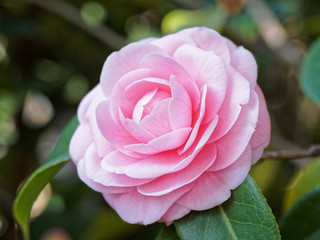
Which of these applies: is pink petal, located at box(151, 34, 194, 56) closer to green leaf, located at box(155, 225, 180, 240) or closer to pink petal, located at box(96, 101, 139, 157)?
pink petal, located at box(96, 101, 139, 157)

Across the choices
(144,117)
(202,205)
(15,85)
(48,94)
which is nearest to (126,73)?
(144,117)

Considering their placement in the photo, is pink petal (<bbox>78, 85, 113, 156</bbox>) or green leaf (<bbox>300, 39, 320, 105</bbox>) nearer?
pink petal (<bbox>78, 85, 113, 156</bbox>)

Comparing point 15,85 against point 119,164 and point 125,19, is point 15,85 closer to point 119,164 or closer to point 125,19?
point 125,19

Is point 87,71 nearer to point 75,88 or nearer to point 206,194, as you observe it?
point 75,88

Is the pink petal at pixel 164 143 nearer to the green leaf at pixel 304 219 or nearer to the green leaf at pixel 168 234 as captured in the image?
the green leaf at pixel 168 234

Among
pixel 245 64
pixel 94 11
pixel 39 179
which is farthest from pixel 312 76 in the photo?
pixel 94 11

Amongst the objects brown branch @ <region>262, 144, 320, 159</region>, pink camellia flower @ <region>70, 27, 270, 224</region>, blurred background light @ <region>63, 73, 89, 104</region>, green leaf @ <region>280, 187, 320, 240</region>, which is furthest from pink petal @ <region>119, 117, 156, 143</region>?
blurred background light @ <region>63, 73, 89, 104</region>

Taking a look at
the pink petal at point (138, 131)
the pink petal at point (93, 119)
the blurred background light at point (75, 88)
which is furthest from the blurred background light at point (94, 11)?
the pink petal at point (138, 131)
